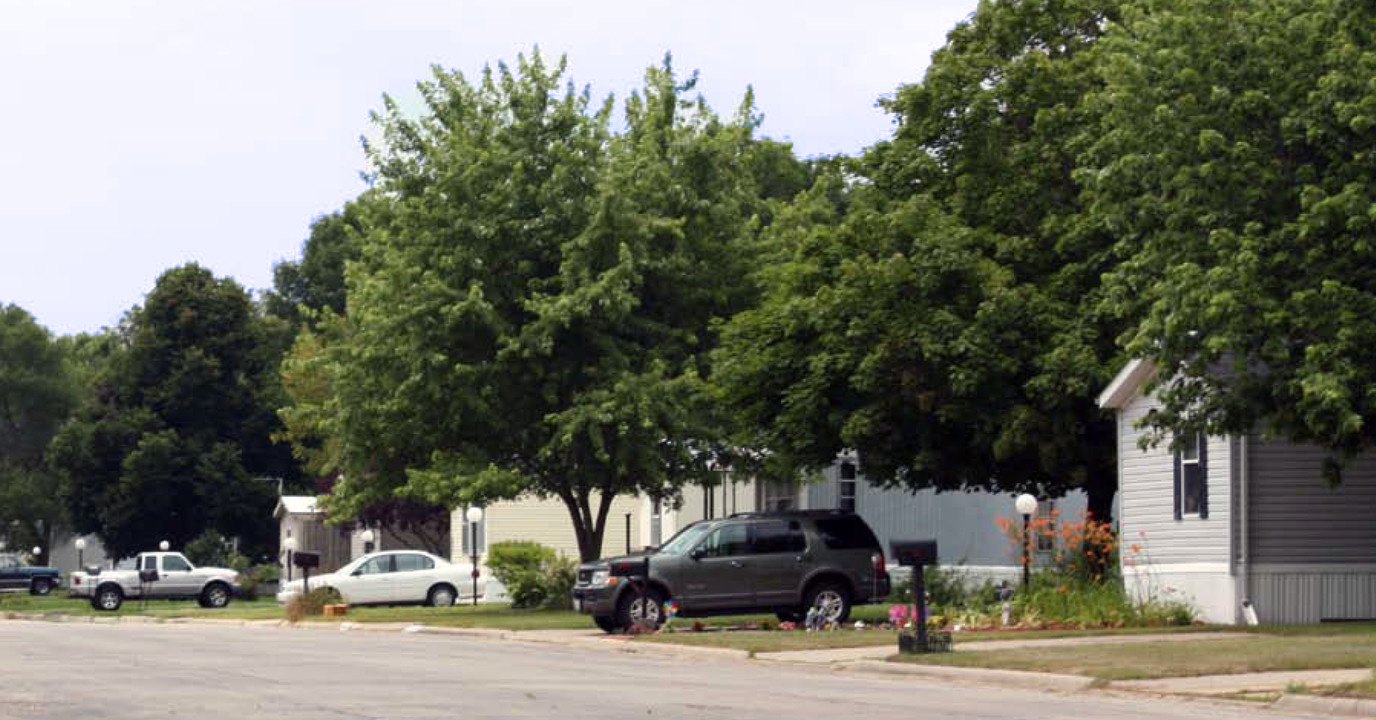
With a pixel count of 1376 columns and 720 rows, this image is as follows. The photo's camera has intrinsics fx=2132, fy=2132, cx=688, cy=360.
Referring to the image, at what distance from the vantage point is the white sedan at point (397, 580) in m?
50.6

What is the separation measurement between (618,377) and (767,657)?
1491 cm

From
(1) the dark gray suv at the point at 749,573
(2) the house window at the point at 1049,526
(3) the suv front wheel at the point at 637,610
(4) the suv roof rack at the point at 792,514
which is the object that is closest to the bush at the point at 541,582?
(2) the house window at the point at 1049,526

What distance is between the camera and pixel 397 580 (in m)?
51.3

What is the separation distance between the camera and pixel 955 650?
25266mm

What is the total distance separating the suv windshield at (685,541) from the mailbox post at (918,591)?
850 centimetres

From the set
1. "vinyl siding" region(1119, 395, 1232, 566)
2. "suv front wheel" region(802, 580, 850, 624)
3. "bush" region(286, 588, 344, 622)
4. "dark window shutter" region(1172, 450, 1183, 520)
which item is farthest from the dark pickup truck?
"dark window shutter" region(1172, 450, 1183, 520)

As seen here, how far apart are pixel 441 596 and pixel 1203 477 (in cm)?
2509

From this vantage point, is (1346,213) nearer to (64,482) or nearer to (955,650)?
(955,650)

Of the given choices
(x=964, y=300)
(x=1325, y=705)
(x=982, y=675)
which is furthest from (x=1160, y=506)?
(x=1325, y=705)

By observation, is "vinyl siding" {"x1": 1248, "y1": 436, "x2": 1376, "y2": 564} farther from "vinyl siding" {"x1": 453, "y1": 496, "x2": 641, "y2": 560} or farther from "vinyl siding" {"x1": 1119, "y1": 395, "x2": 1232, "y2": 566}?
"vinyl siding" {"x1": 453, "y1": 496, "x2": 641, "y2": 560}

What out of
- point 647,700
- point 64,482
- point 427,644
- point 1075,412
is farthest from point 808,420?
point 64,482

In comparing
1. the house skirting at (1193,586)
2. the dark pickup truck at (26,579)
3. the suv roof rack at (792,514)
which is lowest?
the dark pickup truck at (26,579)

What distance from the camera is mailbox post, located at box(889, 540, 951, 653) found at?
24844mm

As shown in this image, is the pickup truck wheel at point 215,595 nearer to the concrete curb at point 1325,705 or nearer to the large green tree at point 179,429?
the large green tree at point 179,429
